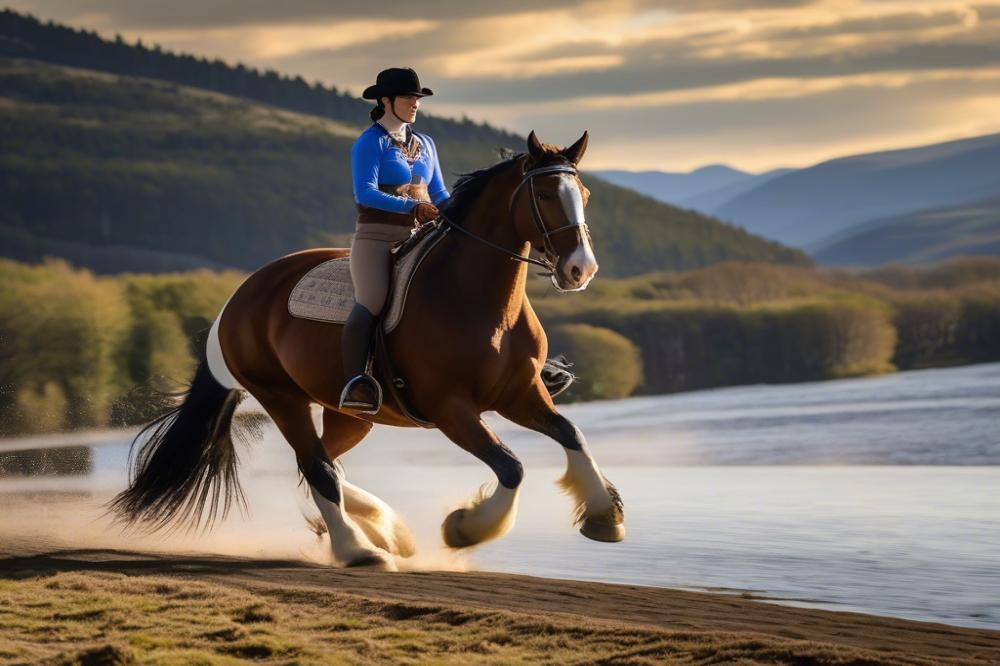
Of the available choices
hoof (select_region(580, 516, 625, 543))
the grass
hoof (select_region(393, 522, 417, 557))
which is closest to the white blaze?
hoof (select_region(580, 516, 625, 543))

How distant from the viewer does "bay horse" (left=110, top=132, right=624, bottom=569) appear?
8000 millimetres

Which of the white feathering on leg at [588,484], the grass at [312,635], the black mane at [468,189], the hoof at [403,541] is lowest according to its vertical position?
the grass at [312,635]

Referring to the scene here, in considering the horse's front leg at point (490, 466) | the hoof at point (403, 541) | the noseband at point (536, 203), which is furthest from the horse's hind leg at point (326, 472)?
the noseband at point (536, 203)

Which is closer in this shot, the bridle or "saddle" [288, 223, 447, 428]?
the bridle

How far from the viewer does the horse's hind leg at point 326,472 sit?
30.8ft

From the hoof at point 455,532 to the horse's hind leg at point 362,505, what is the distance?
150 cm

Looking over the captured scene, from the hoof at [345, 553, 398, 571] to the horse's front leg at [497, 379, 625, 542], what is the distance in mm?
1509

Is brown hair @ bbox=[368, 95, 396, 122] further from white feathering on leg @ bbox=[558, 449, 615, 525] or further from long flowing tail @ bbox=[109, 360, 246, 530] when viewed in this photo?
long flowing tail @ bbox=[109, 360, 246, 530]

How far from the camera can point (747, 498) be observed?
46.9 ft

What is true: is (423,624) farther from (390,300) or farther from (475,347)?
(390,300)

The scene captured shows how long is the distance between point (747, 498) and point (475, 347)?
6.75 meters

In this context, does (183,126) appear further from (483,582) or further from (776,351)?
(483,582)

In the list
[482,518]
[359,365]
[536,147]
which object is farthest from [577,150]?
[482,518]

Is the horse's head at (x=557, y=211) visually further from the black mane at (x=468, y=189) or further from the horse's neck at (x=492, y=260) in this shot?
the black mane at (x=468, y=189)
